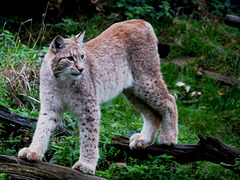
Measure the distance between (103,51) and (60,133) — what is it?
140 cm

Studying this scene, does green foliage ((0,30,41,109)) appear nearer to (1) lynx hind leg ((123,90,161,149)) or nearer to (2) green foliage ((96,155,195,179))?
(1) lynx hind leg ((123,90,161,149))

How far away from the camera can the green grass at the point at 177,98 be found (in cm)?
484

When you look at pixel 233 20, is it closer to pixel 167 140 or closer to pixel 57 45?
pixel 167 140

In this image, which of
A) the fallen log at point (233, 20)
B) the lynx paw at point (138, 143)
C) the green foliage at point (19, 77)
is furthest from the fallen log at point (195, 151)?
the green foliage at point (19, 77)

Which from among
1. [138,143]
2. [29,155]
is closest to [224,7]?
[138,143]

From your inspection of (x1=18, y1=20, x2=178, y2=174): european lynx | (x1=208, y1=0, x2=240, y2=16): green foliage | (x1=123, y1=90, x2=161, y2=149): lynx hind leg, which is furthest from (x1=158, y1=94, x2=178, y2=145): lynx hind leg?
(x1=208, y1=0, x2=240, y2=16): green foliage

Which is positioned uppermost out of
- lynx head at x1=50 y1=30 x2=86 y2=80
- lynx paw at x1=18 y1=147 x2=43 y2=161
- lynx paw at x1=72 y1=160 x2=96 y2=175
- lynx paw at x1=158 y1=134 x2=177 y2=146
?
lynx head at x1=50 y1=30 x2=86 y2=80

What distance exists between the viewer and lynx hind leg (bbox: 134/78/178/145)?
539 centimetres

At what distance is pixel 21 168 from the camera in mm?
4059

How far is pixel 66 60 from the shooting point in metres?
4.56

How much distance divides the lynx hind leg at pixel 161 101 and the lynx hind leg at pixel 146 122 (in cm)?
10

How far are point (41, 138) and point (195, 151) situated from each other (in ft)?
5.74

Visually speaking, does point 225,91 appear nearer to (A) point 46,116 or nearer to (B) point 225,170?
(B) point 225,170

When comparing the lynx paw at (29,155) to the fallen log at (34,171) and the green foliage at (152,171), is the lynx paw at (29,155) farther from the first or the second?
the green foliage at (152,171)
